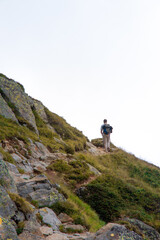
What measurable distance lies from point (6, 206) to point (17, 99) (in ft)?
48.3

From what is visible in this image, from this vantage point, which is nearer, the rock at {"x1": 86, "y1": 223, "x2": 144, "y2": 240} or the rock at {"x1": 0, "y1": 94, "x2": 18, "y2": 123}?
the rock at {"x1": 86, "y1": 223, "x2": 144, "y2": 240}

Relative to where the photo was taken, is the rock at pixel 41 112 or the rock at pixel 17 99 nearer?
the rock at pixel 17 99

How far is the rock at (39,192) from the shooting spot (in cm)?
758

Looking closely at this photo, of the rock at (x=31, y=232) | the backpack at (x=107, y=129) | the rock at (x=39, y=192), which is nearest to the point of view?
the rock at (x=31, y=232)

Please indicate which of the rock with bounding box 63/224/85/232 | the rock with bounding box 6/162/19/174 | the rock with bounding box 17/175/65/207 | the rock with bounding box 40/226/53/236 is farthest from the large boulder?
the rock with bounding box 6/162/19/174

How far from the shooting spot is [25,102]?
1969 centimetres

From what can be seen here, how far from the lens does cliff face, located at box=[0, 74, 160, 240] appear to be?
550cm

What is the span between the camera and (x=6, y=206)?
5227 mm

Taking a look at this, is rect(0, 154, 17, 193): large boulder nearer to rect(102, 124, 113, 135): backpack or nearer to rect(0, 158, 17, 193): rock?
rect(0, 158, 17, 193): rock

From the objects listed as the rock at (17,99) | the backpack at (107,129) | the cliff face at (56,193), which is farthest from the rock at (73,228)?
the backpack at (107,129)

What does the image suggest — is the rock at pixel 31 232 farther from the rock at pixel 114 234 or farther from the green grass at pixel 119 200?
the green grass at pixel 119 200

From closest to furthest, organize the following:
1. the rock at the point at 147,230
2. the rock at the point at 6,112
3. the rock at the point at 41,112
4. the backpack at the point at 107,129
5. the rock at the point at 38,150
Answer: the rock at the point at 147,230 < the rock at the point at 38,150 < the rock at the point at 6,112 < the rock at the point at 41,112 < the backpack at the point at 107,129

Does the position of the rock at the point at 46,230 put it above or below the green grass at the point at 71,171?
below

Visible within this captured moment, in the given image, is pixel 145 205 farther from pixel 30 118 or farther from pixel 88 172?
pixel 30 118
